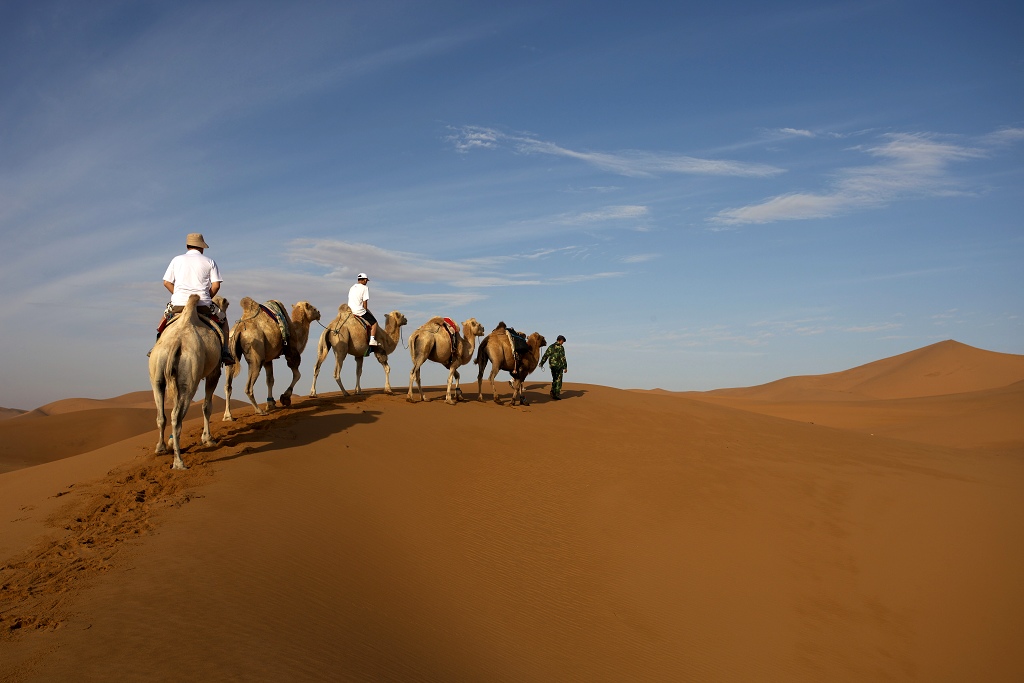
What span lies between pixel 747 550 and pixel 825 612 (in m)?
1.66

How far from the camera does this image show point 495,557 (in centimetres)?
1035

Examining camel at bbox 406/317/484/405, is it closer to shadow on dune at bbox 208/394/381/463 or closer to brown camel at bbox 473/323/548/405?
brown camel at bbox 473/323/548/405

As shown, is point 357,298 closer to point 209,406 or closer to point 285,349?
point 285,349

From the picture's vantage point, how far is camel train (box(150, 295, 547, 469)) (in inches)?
408

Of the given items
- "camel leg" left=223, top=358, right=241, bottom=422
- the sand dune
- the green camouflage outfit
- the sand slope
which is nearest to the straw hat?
"camel leg" left=223, top=358, right=241, bottom=422

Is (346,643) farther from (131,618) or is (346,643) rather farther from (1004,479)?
(1004,479)

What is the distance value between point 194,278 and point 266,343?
3661 mm

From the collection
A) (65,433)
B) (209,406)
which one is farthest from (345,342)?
(65,433)

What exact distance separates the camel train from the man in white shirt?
14 cm

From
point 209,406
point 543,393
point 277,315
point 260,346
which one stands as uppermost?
Answer: point 277,315

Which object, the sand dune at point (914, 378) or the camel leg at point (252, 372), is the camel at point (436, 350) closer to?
the camel leg at point (252, 372)

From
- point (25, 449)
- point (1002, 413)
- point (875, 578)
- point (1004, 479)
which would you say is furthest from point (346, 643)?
point (1002, 413)

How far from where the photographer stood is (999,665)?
1030 centimetres

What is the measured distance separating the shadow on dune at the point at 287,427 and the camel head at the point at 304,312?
2.03 m
